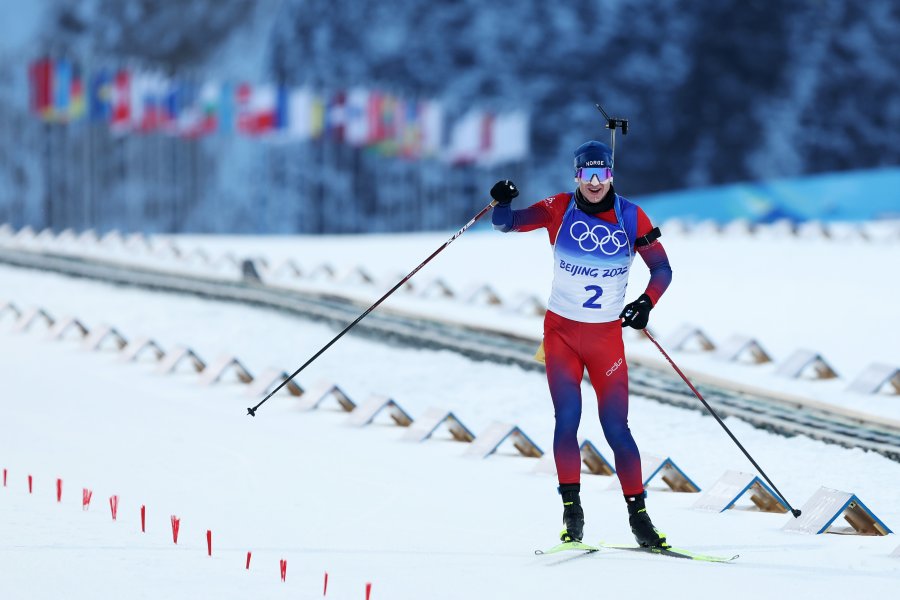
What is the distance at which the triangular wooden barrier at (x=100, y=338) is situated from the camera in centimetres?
1784

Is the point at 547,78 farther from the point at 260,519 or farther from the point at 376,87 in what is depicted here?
the point at 260,519

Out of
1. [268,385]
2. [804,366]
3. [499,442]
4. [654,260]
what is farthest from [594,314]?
[804,366]

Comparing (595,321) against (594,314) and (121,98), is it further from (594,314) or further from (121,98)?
(121,98)

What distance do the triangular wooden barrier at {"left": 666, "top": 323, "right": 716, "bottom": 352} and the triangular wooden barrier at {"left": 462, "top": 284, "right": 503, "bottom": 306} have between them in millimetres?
4355

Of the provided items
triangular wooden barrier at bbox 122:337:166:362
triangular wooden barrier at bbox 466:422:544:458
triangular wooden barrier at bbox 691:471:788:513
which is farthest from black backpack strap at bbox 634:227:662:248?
triangular wooden barrier at bbox 122:337:166:362

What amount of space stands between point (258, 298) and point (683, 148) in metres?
39.1

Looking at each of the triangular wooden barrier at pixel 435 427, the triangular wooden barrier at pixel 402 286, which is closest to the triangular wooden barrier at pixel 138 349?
the triangular wooden barrier at pixel 435 427

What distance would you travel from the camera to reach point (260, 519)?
8.63 metres

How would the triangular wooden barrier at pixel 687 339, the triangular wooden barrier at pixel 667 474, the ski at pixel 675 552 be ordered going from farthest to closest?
the triangular wooden barrier at pixel 687 339 → the triangular wooden barrier at pixel 667 474 → the ski at pixel 675 552

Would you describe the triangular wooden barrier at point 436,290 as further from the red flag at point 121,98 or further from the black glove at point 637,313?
the red flag at point 121,98

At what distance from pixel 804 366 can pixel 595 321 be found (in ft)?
32.0

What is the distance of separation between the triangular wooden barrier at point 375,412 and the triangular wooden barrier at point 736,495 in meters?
4.21

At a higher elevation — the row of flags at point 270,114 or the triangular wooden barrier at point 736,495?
the row of flags at point 270,114

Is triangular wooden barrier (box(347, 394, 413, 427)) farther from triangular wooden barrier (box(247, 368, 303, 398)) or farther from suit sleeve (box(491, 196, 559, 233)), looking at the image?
suit sleeve (box(491, 196, 559, 233))
